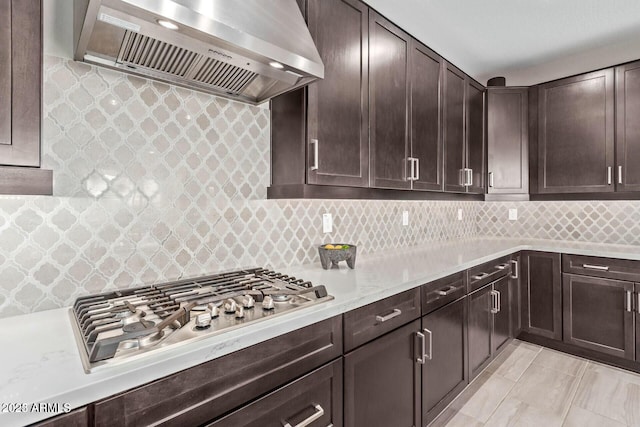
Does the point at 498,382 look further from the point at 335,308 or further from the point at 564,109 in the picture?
the point at 564,109

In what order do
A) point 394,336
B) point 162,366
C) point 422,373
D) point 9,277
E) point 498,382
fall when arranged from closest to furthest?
point 162,366, point 9,277, point 394,336, point 422,373, point 498,382

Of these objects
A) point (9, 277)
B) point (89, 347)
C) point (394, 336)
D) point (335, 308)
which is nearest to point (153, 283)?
point (9, 277)

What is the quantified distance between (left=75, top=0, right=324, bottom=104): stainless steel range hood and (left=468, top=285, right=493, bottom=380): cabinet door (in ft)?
5.82

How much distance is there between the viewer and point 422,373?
1681 mm

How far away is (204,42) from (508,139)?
302 centimetres

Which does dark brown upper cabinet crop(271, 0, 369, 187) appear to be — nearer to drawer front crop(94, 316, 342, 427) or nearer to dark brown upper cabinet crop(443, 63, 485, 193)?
drawer front crop(94, 316, 342, 427)

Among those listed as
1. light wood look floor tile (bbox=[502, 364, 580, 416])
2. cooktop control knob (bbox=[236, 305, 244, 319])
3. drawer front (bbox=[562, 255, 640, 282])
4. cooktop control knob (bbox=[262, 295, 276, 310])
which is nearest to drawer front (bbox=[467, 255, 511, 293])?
drawer front (bbox=[562, 255, 640, 282])

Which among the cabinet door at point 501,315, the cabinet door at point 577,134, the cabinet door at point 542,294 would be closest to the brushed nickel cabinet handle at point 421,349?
the cabinet door at point 501,315

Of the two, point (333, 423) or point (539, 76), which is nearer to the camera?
point (333, 423)

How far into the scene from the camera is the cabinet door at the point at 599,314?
2.48 meters

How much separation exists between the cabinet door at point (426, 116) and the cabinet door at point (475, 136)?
0.55m

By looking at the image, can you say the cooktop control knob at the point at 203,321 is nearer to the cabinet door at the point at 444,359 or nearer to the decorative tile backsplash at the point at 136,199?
the decorative tile backsplash at the point at 136,199

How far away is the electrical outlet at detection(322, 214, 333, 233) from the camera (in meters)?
2.06

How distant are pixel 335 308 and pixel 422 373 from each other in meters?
0.82
